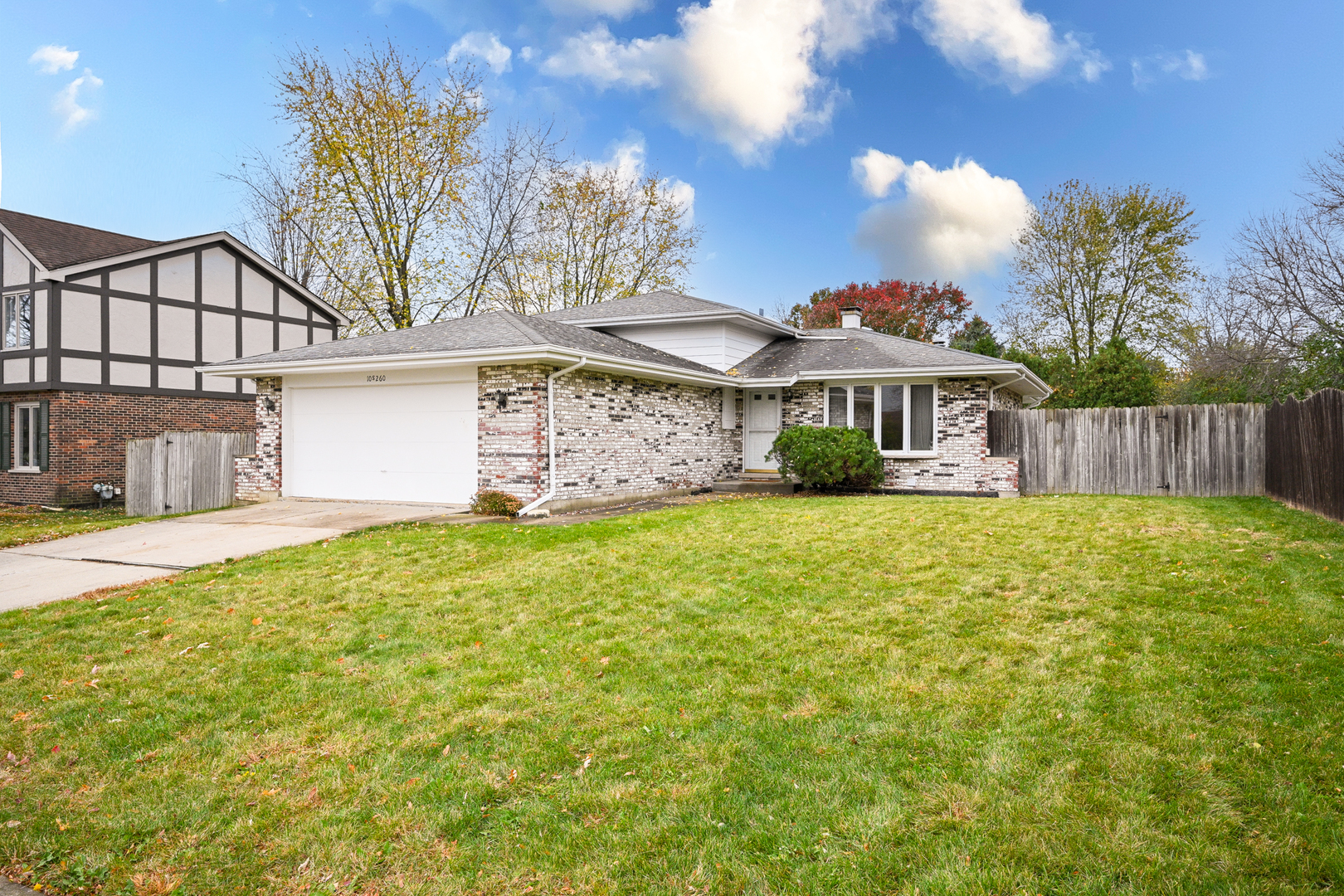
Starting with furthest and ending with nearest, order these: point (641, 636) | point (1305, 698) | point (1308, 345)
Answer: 1. point (1308, 345)
2. point (641, 636)
3. point (1305, 698)

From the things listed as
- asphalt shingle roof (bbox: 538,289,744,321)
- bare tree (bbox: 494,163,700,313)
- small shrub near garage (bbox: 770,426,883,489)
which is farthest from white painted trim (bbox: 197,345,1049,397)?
bare tree (bbox: 494,163,700,313)

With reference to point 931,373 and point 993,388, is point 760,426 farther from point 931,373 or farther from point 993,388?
point 993,388

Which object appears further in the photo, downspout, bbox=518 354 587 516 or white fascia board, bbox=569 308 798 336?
white fascia board, bbox=569 308 798 336

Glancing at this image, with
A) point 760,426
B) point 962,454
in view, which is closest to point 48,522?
point 760,426

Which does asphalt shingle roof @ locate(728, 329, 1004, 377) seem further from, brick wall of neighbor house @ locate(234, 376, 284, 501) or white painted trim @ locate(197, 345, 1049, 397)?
brick wall of neighbor house @ locate(234, 376, 284, 501)

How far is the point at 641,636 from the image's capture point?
16.8ft

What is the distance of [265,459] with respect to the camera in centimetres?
1408

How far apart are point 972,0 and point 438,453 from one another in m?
13.4

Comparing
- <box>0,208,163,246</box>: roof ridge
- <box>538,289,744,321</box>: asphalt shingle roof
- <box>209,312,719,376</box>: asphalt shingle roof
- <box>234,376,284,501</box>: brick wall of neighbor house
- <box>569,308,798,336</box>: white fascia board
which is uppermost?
<box>0,208,163,246</box>: roof ridge

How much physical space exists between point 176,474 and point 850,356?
13697 mm

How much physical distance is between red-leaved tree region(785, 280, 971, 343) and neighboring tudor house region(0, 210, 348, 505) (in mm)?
26778

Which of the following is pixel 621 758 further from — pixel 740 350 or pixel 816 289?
pixel 816 289

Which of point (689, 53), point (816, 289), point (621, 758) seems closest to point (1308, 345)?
point (689, 53)

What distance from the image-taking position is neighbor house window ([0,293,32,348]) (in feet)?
57.6
